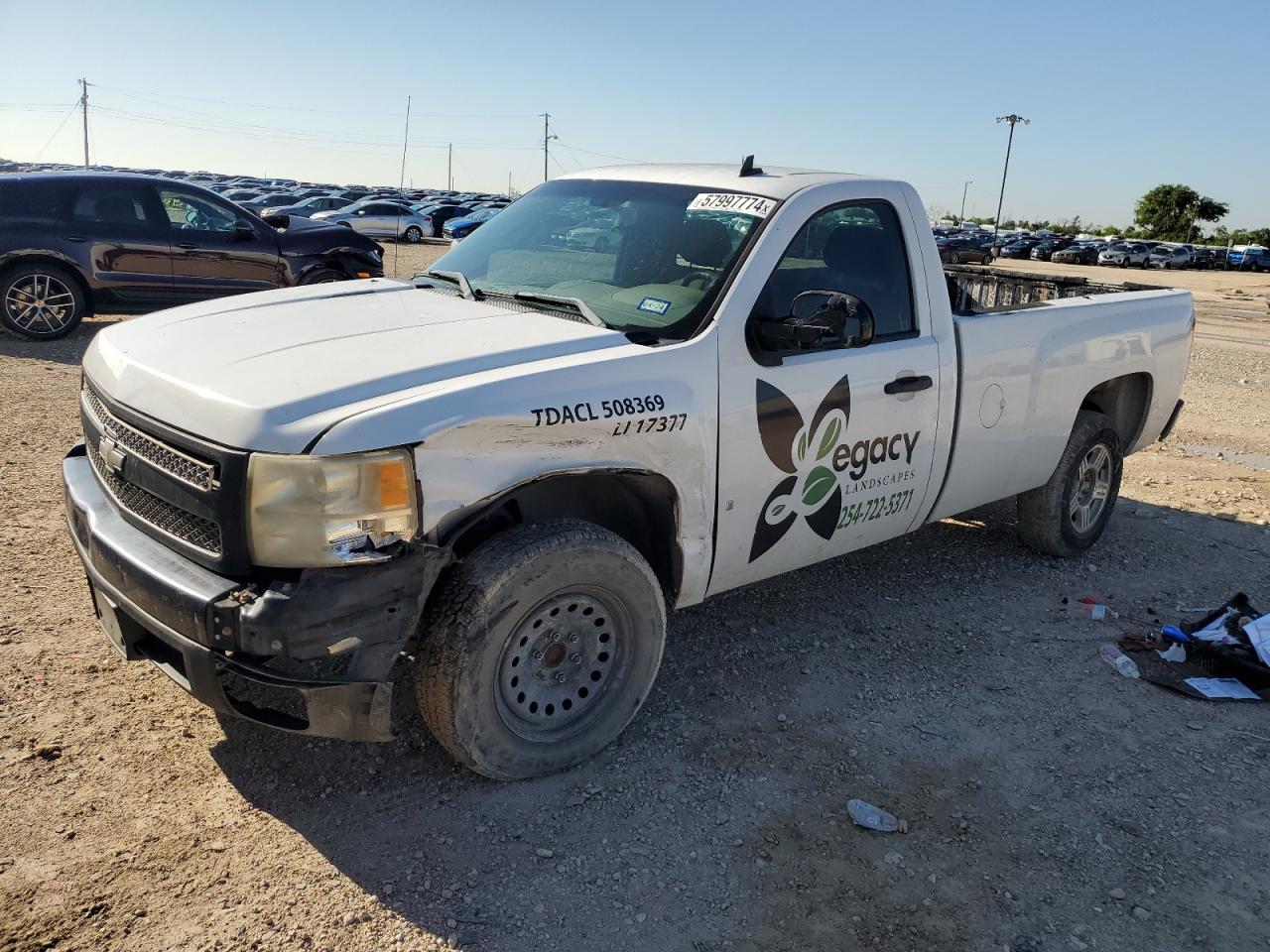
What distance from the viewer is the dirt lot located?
2777 mm

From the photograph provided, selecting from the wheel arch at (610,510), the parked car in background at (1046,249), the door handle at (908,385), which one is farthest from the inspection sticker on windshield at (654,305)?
the parked car in background at (1046,249)

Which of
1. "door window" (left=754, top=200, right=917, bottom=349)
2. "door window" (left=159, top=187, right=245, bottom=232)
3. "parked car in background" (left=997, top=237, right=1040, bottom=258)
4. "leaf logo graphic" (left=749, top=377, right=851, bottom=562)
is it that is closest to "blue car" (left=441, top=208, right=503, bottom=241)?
"door window" (left=159, top=187, right=245, bottom=232)

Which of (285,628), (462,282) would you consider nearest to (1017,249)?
(462,282)

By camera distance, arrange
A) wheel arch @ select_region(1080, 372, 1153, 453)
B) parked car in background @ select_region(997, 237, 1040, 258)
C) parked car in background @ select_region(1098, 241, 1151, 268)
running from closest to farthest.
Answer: wheel arch @ select_region(1080, 372, 1153, 453) → parked car in background @ select_region(1098, 241, 1151, 268) → parked car in background @ select_region(997, 237, 1040, 258)

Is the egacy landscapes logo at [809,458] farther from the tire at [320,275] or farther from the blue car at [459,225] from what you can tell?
the blue car at [459,225]

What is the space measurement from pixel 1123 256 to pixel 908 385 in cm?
5802

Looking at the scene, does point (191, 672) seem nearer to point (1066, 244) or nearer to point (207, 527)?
point (207, 527)

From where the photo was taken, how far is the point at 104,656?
157 inches

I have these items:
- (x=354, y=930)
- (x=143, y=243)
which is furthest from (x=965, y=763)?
(x=143, y=243)

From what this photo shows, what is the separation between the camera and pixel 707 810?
10.8 feet

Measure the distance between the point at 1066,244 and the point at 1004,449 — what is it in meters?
62.2

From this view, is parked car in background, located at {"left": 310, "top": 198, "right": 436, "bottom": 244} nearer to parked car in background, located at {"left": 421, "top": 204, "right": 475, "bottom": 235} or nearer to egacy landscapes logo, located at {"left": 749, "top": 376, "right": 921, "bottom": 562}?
parked car in background, located at {"left": 421, "top": 204, "right": 475, "bottom": 235}

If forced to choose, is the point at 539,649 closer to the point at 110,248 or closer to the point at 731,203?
the point at 731,203

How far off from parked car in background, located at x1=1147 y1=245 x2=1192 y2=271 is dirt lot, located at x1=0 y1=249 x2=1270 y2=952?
2283 inches
